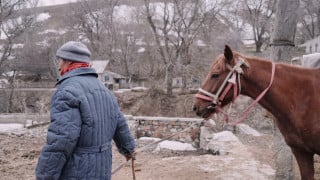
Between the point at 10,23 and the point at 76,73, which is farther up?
the point at 10,23

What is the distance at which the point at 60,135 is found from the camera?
85.8 inches

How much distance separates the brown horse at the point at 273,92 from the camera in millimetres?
3086

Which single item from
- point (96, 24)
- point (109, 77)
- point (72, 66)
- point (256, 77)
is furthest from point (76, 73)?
point (96, 24)

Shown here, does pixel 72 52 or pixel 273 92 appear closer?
pixel 72 52

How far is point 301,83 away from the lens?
10.5 feet

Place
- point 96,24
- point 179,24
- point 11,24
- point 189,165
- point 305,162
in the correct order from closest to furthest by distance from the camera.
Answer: point 305,162
point 189,165
point 179,24
point 11,24
point 96,24

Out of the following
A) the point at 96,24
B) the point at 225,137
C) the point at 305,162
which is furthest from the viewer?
the point at 96,24

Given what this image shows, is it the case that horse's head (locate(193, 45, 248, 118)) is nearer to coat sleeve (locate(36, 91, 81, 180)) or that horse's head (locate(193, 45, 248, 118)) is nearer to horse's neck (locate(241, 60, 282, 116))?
horse's neck (locate(241, 60, 282, 116))

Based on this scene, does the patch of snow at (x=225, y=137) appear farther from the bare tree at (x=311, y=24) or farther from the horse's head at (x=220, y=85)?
the bare tree at (x=311, y=24)

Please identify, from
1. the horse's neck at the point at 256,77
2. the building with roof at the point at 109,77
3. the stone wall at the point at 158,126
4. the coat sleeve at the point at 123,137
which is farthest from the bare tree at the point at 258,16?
the coat sleeve at the point at 123,137

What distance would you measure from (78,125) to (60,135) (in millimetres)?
126

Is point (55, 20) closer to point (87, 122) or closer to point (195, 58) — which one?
point (195, 58)

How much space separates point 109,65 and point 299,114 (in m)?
34.5

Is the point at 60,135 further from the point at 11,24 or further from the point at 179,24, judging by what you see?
the point at 11,24
